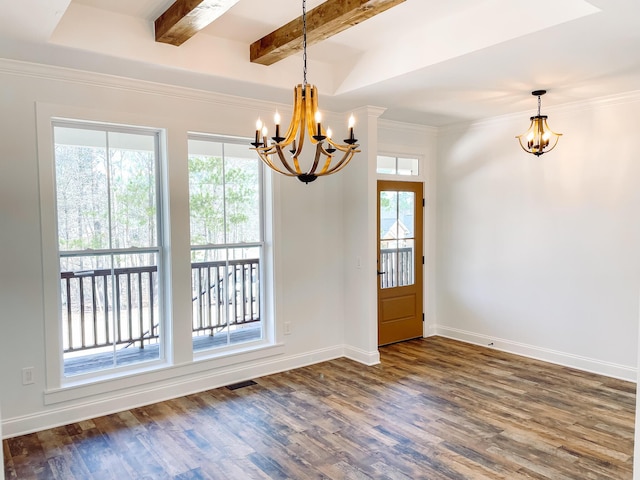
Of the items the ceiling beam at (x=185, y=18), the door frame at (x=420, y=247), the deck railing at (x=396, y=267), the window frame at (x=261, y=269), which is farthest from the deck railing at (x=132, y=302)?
the door frame at (x=420, y=247)

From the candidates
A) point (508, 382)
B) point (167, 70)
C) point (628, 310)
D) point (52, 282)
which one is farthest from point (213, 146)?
point (628, 310)

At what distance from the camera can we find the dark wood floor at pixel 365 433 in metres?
2.82

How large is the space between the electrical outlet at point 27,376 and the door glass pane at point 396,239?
3551mm

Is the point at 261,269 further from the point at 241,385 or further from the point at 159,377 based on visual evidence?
the point at 159,377

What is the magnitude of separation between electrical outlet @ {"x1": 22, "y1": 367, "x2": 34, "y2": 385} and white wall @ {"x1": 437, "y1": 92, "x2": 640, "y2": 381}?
4.56 m

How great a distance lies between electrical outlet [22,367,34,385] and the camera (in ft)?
10.8

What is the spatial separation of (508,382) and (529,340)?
3.21ft

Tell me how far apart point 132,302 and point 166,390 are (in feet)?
2.67

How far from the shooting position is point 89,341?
3.79 m

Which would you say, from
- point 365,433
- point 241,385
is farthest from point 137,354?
point 365,433

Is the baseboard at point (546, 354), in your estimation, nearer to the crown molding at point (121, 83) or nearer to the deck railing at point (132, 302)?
the deck railing at point (132, 302)

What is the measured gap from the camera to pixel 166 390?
391cm

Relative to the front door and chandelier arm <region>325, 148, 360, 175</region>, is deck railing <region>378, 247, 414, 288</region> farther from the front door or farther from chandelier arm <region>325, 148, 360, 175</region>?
chandelier arm <region>325, 148, 360, 175</region>

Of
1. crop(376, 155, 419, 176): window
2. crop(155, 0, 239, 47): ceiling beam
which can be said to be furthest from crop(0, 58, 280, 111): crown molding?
crop(376, 155, 419, 176): window
